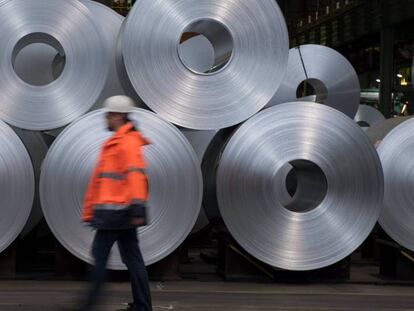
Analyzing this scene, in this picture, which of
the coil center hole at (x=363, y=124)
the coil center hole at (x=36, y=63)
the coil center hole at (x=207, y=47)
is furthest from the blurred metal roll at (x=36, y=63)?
the coil center hole at (x=363, y=124)

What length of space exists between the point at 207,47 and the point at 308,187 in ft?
11.3

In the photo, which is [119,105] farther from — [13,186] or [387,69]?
[387,69]

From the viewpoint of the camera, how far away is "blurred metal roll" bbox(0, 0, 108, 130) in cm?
1043

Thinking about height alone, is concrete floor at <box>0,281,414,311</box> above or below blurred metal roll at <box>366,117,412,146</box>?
below

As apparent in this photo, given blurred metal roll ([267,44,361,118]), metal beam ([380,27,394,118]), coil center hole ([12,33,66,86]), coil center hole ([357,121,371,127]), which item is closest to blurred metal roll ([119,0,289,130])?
coil center hole ([12,33,66,86])

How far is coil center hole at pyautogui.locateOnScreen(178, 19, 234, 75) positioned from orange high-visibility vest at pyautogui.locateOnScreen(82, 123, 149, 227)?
3.49 metres

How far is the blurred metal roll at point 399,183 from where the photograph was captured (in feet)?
36.3

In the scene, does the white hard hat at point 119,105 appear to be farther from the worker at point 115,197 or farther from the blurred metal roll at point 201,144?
the blurred metal roll at point 201,144

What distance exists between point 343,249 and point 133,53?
311 centimetres

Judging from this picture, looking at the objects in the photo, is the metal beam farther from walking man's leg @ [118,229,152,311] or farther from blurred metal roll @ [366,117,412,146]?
walking man's leg @ [118,229,152,311]

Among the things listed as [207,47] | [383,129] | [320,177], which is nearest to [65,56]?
[320,177]

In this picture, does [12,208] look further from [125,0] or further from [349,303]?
[125,0]

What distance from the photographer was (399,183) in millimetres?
11227

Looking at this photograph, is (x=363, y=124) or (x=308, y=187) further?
(x=363, y=124)
